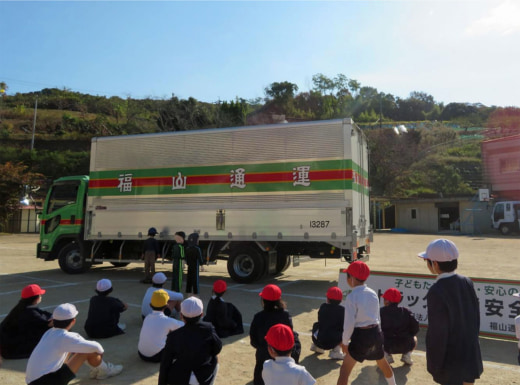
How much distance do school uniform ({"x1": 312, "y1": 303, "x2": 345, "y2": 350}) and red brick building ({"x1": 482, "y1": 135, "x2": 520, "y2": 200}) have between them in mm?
36784

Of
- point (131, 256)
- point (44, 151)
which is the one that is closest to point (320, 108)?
point (44, 151)

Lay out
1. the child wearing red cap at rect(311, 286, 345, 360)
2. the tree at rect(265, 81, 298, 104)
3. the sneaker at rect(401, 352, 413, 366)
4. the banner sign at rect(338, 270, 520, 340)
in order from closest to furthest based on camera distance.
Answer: the sneaker at rect(401, 352, 413, 366)
the child wearing red cap at rect(311, 286, 345, 360)
the banner sign at rect(338, 270, 520, 340)
the tree at rect(265, 81, 298, 104)

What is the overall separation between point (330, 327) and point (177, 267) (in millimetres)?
4541

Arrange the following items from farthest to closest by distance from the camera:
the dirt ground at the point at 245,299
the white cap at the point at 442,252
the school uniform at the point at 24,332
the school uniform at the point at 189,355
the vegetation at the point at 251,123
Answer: the vegetation at the point at 251,123 < the school uniform at the point at 24,332 < the dirt ground at the point at 245,299 < the school uniform at the point at 189,355 < the white cap at the point at 442,252

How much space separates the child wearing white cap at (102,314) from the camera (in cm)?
581

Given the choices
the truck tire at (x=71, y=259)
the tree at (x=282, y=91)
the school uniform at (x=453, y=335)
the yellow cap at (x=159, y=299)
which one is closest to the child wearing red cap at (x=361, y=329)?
the school uniform at (x=453, y=335)

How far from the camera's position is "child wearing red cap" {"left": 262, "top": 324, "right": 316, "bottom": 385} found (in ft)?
9.00

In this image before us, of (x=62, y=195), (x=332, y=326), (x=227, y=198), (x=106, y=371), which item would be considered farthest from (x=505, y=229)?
(x=106, y=371)

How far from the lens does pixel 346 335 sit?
3.64 m

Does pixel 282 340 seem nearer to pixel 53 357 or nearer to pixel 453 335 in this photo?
pixel 453 335

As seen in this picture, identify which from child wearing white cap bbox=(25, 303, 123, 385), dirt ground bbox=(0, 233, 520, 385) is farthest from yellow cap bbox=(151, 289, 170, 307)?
child wearing white cap bbox=(25, 303, 123, 385)

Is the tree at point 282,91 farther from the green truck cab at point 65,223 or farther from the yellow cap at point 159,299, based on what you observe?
the yellow cap at point 159,299

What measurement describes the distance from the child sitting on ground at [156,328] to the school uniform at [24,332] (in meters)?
1.27

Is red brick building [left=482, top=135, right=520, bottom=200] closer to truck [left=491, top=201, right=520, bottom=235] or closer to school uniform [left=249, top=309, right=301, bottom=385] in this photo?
truck [left=491, top=201, right=520, bottom=235]
